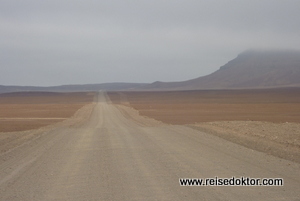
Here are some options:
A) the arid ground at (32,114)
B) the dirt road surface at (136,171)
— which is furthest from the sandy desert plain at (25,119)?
the dirt road surface at (136,171)

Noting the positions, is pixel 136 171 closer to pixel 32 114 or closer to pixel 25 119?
pixel 25 119

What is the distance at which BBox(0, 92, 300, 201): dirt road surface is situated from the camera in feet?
28.5

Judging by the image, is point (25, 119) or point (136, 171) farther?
point (25, 119)

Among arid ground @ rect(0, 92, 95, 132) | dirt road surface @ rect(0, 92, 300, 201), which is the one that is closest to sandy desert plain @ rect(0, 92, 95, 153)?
arid ground @ rect(0, 92, 95, 132)

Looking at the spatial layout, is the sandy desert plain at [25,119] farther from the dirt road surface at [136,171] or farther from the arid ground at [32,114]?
the dirt road surface at [136,171]

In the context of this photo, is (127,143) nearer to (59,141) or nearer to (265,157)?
(59,141)

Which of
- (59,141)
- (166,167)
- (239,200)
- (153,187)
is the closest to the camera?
(239,200)

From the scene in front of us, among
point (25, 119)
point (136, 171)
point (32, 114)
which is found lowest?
point (32, 114)

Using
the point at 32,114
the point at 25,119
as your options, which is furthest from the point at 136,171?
the point at 32,114

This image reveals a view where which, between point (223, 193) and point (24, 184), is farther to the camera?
point (24, 184)

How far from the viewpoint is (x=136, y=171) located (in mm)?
11242

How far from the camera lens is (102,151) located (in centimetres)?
1568

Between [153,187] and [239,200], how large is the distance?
207 cm

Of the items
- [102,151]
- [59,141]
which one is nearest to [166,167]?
[102,151]
